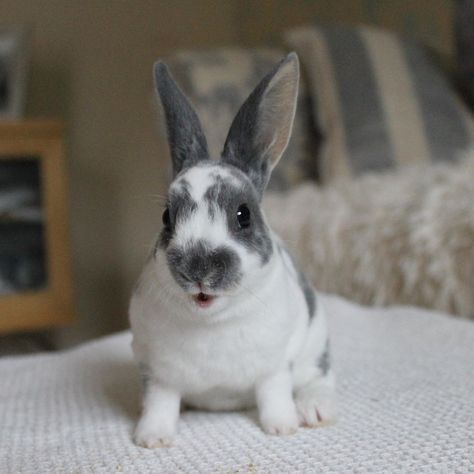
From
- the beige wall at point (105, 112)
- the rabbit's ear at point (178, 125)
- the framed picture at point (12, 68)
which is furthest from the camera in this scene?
the beige wall at point (105, 112)

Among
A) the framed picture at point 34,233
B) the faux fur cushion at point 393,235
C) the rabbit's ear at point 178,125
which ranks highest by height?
the rabbit's ear at point 178,125

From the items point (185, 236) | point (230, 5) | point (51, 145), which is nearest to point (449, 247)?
point (185, 236)

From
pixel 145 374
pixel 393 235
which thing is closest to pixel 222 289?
pixel 145 374

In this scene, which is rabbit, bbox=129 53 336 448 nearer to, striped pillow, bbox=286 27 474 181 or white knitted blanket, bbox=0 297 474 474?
white knitted blanket, bbox=0 297 474 474

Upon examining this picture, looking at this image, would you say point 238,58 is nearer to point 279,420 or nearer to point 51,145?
point 51,145

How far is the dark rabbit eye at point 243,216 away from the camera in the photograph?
674 mm

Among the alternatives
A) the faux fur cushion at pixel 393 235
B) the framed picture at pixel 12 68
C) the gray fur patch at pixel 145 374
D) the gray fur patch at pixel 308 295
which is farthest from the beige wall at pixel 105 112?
the gray fur patch at pixel 145 374

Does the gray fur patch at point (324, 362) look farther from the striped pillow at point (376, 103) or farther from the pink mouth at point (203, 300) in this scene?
the striped pillow at point (376, 103)

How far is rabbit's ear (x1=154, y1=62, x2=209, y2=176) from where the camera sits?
73 centimetres

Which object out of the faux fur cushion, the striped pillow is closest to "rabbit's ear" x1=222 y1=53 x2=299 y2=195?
the faux fur cushion

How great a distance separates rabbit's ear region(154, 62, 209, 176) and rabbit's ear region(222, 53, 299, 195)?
3 cm

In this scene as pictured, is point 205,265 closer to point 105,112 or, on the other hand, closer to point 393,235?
point 393,235

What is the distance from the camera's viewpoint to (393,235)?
129 cm

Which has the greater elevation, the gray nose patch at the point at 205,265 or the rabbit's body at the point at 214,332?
the gray nose patch at the point at 205,265
